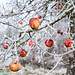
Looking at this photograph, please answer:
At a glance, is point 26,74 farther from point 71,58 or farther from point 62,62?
point 71,58

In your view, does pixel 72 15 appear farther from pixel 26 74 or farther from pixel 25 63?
pixel 25 63

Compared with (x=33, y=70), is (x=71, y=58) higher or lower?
higher

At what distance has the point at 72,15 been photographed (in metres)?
1.83

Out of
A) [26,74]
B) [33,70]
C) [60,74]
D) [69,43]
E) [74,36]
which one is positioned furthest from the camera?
[33,70]

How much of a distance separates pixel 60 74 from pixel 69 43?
13.2 feet

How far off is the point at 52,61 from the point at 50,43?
4.92 m

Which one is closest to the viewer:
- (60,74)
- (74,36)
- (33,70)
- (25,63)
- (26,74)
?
(74,36)

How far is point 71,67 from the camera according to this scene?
5.96 ft

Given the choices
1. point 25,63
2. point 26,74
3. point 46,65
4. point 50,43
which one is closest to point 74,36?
point 50,43

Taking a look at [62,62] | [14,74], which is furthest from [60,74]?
[14,74]

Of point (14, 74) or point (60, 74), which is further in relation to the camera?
point (14, 74)

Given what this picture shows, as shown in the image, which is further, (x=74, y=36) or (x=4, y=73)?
(x=4, y=73)

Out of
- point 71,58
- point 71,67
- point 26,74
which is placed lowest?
point 26,74

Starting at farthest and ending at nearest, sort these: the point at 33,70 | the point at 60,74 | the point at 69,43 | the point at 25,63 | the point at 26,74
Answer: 1. the point at 25,63
2. the point at 33,70
3. the point at 26,74
4. the point at 60,74
5. the point at 69,43
